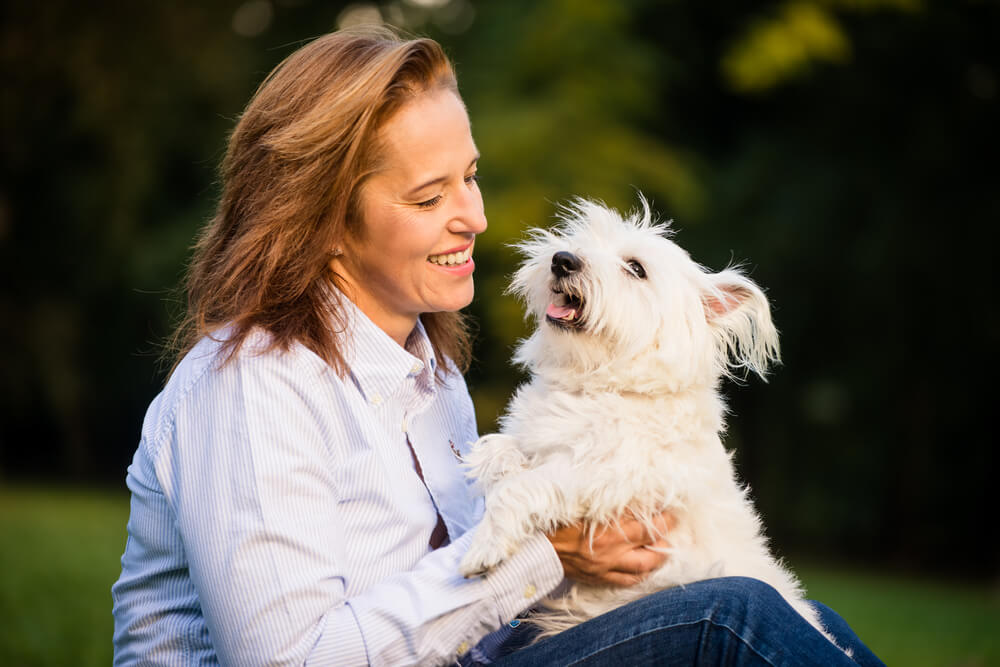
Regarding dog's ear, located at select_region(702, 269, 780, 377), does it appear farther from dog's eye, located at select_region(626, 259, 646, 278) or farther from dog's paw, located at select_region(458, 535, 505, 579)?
dog's paw, located at select_region(458, 535, 505, 579)

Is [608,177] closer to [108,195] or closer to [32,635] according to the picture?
[108,195]

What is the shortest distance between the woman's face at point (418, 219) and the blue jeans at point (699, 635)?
3.42 feet

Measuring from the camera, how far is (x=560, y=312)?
2826mm

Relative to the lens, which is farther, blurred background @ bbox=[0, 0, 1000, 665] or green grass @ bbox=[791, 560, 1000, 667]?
blurred background @ bbox=[0, 0, 1000, 665]

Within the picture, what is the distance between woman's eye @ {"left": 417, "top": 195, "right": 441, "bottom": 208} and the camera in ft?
8.53

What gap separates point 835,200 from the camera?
13.4m

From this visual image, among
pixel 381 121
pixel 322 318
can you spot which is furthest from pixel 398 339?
pixel 381 121

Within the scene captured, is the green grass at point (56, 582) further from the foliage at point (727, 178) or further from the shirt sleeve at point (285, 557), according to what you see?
the shirt sleeve at point (285, 557)

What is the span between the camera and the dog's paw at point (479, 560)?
2.18m

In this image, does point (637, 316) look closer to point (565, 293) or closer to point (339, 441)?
point (565, 293)

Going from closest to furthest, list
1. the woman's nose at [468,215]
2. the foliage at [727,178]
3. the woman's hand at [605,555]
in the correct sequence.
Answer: the woman's hand at [605,555] → the woman's nose at [468,215] → the foliage at [727,178]

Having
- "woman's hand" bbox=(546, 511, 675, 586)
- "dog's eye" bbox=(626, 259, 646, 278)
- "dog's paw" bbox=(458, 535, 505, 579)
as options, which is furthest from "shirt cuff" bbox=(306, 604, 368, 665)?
"dog's eye" bbox=(626, 259, 646, 278)

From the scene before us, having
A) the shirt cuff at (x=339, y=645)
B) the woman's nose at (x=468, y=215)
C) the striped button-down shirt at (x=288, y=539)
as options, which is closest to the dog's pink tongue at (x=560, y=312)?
the woman's nose at (x=468, y=215)

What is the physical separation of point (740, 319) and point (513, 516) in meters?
1.02
